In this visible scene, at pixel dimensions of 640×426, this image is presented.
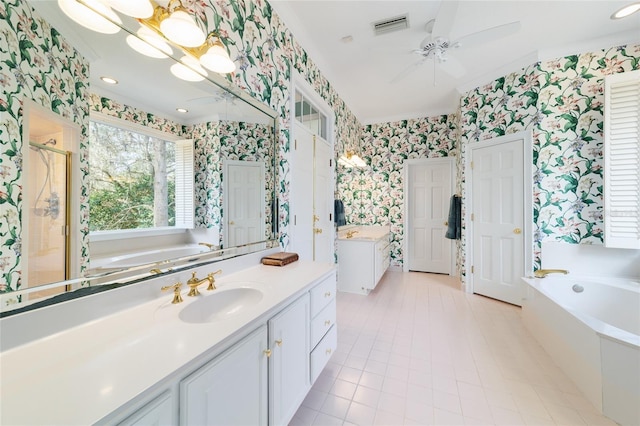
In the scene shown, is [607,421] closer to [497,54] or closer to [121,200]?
[121,200]

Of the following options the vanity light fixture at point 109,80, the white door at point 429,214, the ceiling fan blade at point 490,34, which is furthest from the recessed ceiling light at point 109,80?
the white door at point 429,214

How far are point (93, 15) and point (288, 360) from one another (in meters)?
1.63

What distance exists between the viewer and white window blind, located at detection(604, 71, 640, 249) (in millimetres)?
→ 2197

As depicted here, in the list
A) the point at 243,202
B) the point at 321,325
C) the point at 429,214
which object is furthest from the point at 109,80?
the point at 429,214

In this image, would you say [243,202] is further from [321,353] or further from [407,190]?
[407,190]

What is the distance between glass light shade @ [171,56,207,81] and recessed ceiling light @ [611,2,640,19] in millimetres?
3369

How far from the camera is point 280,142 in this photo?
201 cm

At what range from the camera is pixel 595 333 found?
147 centimetres

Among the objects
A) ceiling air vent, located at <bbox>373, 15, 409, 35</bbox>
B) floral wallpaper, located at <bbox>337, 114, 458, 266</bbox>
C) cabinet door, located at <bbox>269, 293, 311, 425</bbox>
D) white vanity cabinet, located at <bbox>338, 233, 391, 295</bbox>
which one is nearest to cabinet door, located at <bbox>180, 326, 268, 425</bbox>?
cabinet door, located at <bbox>269, 293, 311, 425</bbox>

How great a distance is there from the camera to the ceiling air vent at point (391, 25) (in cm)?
210

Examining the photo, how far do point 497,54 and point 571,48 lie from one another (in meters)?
0.68

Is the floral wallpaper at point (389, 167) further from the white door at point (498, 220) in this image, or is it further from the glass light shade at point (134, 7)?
the glass light shade at point (134, 7)

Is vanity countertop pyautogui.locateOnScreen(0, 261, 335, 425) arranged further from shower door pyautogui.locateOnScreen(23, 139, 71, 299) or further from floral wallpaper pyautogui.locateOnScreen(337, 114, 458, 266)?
floral wallpaper pyautogui.locateOnScreen(337, 114, 458, 266)

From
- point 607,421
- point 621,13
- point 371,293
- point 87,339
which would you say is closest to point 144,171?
point 87,339
